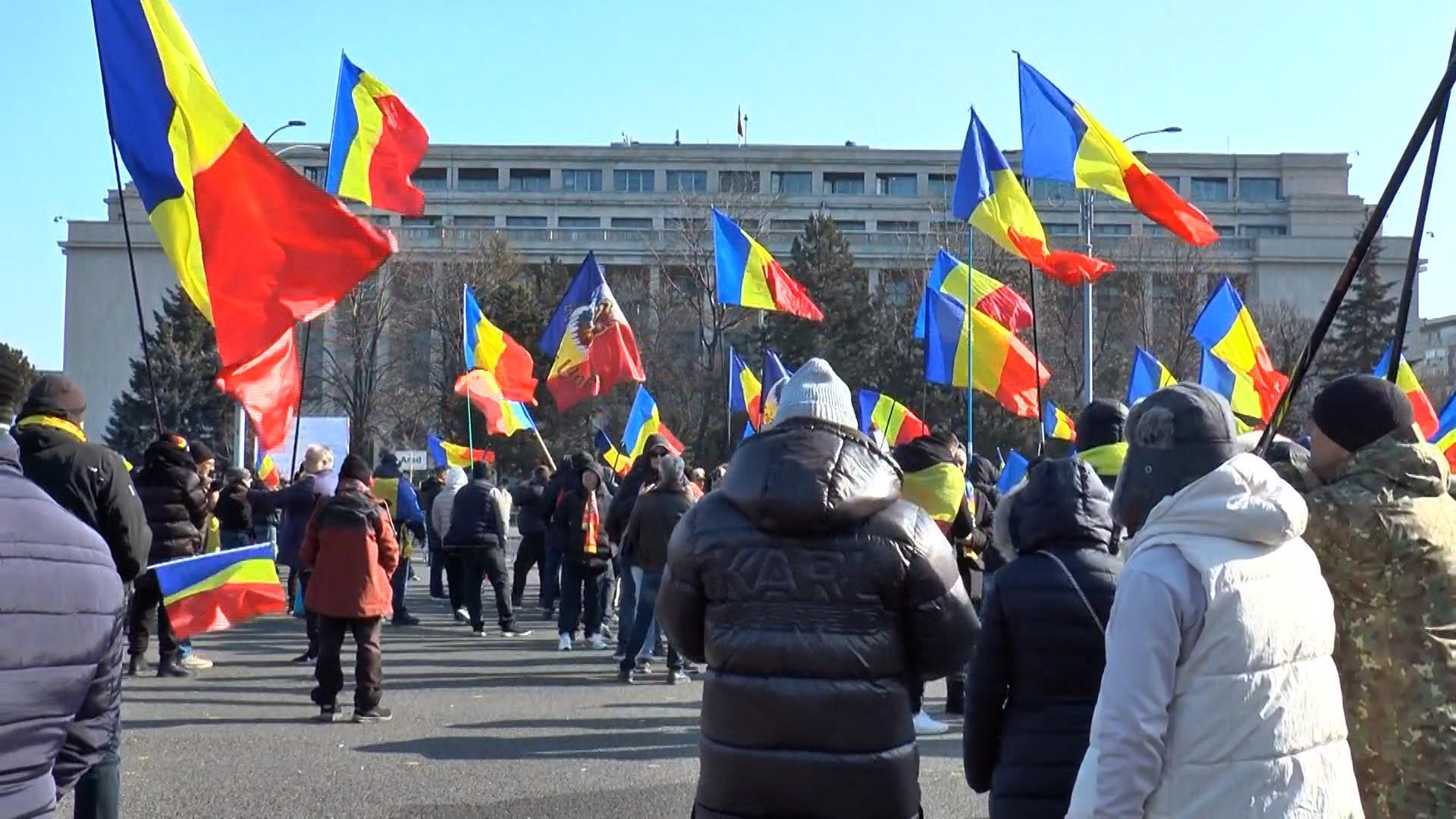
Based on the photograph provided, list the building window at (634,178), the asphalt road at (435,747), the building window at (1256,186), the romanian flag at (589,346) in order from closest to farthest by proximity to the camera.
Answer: the asphalt road at (435,747)
the romanian flag at (589,346)
the building window at (1256,186)
the building window at (634,178)

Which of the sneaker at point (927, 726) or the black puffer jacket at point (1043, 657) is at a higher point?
the black puffer jacket at point (1043, 657)

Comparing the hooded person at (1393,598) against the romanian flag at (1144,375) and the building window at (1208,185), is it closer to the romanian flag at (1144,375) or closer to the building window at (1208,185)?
the romanian flag at (1144,375)

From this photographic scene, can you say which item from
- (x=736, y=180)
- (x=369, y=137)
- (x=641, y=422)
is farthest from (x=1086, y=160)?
(x=736, y=180)

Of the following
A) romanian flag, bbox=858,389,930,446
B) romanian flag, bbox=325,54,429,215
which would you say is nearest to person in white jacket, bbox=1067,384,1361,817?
romanian flag, bbox=325,54,429,215

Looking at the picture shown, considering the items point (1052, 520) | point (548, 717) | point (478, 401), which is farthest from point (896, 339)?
point (1052, 520)

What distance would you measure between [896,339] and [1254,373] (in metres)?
39.7

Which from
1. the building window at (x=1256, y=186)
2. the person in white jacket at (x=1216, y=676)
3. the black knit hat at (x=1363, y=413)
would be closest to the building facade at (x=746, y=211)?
the building window at (x=1256, y=186)

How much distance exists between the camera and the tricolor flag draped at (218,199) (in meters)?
7.39

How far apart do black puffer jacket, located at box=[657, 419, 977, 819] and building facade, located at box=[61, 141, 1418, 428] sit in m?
65.0

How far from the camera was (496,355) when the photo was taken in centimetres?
2089

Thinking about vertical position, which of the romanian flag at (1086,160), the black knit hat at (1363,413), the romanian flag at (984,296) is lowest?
the black knit hat at (1363,413)

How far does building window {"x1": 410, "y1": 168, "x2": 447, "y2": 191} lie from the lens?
302 ft

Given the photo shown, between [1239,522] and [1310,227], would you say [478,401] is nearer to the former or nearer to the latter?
[1239,522]

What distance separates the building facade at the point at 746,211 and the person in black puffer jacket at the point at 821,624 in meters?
65.0
